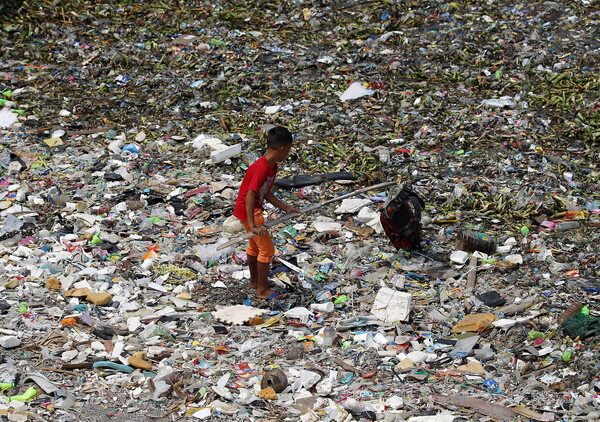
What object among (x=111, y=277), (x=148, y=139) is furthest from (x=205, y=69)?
(x=111, y=277)

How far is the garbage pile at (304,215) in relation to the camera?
429cm

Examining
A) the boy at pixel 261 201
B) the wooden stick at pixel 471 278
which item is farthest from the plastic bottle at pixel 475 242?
the boy at pixel 261 201

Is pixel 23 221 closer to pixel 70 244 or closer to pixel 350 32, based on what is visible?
pixel 70 244

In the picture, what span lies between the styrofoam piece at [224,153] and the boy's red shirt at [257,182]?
2285mm

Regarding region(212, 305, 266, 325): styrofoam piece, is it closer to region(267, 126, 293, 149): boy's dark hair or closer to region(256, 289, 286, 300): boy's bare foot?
region(256, 289, 286, 300): boy's bare foot

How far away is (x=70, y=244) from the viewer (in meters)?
5.98

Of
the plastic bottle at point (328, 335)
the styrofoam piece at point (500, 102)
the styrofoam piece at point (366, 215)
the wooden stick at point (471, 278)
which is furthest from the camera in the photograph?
the styrofoam piece at point (500, 102)

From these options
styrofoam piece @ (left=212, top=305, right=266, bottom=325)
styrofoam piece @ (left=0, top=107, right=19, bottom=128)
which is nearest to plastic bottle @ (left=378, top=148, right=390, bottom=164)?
styrofoam piece @ (left=212, top=305, right=266, bottom=325)

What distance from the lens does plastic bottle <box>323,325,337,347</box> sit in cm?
477

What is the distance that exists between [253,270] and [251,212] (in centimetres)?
61

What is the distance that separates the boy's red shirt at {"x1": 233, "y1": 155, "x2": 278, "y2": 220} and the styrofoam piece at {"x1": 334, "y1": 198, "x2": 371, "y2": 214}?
1539mm

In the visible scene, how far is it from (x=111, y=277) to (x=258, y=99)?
3876 mm

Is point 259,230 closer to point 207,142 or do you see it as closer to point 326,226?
point 326,226

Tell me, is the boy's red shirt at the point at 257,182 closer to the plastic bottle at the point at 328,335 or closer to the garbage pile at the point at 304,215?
the garbage pile at the point at 304,215
